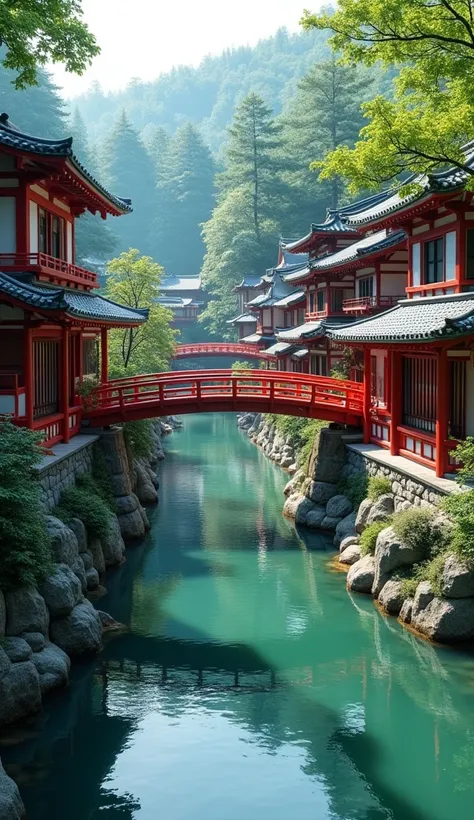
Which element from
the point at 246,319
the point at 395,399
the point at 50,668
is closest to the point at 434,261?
the point at 395,399

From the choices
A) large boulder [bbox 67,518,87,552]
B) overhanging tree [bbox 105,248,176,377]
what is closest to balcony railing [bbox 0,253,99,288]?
large boulder [bbox 67,518,87,552]

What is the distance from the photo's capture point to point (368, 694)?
49.1ft

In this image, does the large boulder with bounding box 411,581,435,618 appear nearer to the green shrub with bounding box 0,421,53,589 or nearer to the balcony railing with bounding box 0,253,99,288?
the green shrub with bounding box 0,421,53,589

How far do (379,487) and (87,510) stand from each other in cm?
710

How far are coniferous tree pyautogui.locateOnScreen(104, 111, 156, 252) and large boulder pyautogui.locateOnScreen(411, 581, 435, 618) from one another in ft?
316

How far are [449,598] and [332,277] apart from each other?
79.9ft

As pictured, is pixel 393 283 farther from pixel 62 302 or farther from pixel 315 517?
pixel 62 302

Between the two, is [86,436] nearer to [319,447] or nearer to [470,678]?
[319,447]

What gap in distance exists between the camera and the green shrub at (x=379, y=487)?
2161cm

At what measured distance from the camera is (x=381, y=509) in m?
21.2

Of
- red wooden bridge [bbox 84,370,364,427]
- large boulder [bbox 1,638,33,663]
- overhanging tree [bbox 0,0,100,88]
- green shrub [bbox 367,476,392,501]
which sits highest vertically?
overhanging tree [bbox 0,0,100,88]

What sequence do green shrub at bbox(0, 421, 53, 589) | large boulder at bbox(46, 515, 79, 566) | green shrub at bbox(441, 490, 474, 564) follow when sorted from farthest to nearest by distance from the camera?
large boulder at bbox(46, 515, 79, 566) → green shrub at bbox(441, 490, 474, 564) → green shrub at bbox(0, 421, 53, 589)

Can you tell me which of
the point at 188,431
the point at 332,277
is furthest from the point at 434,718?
the point at 188,431

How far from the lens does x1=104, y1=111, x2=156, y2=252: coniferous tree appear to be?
110 meters
